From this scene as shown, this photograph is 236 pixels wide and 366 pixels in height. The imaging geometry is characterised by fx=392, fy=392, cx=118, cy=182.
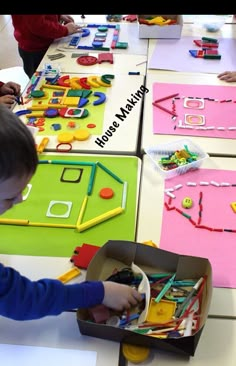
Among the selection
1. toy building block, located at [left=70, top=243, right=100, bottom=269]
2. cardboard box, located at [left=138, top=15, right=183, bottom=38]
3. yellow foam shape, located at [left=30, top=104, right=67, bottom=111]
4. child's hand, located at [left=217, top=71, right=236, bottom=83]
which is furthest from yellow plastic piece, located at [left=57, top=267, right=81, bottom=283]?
cardboard box, located at [left=138, top=15, right=183, bottom=38]

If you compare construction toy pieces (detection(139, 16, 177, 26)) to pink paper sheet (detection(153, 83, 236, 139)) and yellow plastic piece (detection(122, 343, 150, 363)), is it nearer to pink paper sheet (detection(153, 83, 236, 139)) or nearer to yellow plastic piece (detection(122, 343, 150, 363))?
pink paper sheet (detection(153, 83, 236, 139))

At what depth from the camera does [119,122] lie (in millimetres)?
1168

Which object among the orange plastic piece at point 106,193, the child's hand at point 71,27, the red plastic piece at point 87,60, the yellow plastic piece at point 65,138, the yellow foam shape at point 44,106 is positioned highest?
the child's hand at point 71,27

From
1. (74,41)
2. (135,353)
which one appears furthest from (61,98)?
(135,353)

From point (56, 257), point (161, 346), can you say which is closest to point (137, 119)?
point (56, 257)

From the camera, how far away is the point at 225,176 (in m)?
0.96

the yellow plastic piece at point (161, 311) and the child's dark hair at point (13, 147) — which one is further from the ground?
the child's dark hair at point (13, 147)

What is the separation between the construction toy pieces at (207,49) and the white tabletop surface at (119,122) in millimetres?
293

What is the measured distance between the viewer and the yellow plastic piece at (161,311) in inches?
Answer: 25.9

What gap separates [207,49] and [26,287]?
1284mm

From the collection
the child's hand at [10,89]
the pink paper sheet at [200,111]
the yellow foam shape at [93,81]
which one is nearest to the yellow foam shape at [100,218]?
the pink paper sheet at [200,111]

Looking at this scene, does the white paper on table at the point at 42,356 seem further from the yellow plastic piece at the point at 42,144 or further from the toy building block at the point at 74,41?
the toy building block at the point at 74,41

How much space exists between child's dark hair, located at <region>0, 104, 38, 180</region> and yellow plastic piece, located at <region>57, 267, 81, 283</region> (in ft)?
0.80
